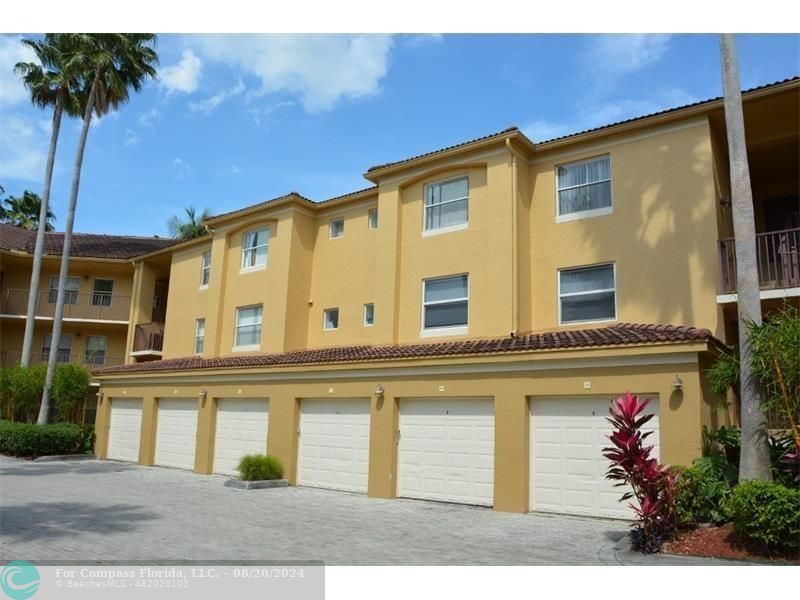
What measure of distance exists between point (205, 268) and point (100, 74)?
952cm

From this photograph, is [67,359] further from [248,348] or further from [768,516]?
[768,516]

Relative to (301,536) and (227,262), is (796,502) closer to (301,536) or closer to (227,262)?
(301,536)

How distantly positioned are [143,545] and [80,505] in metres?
4.51

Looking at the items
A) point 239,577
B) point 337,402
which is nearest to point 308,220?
point 337,402

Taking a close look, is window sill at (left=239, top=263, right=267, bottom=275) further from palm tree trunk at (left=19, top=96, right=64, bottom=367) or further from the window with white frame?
palm tree trunk at (left=19, top=96, right=64, bottom=367)

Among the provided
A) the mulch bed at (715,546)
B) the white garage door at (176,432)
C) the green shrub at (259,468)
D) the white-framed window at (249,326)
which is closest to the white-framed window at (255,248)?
the white-framed window at (249,326)

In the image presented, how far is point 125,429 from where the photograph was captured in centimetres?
2308

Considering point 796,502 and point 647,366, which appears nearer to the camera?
point 796,502

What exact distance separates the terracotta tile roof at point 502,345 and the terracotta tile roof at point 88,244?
14.4 m

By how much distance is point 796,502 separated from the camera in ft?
27.0

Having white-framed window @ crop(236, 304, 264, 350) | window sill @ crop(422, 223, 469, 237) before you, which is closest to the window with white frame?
white-framed window @ crop(236, 304, 264, 350)

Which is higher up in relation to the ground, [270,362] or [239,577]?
[270,362]

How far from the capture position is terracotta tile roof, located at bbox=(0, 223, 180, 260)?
105 feet

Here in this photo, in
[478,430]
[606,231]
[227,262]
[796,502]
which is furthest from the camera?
[227,262]
